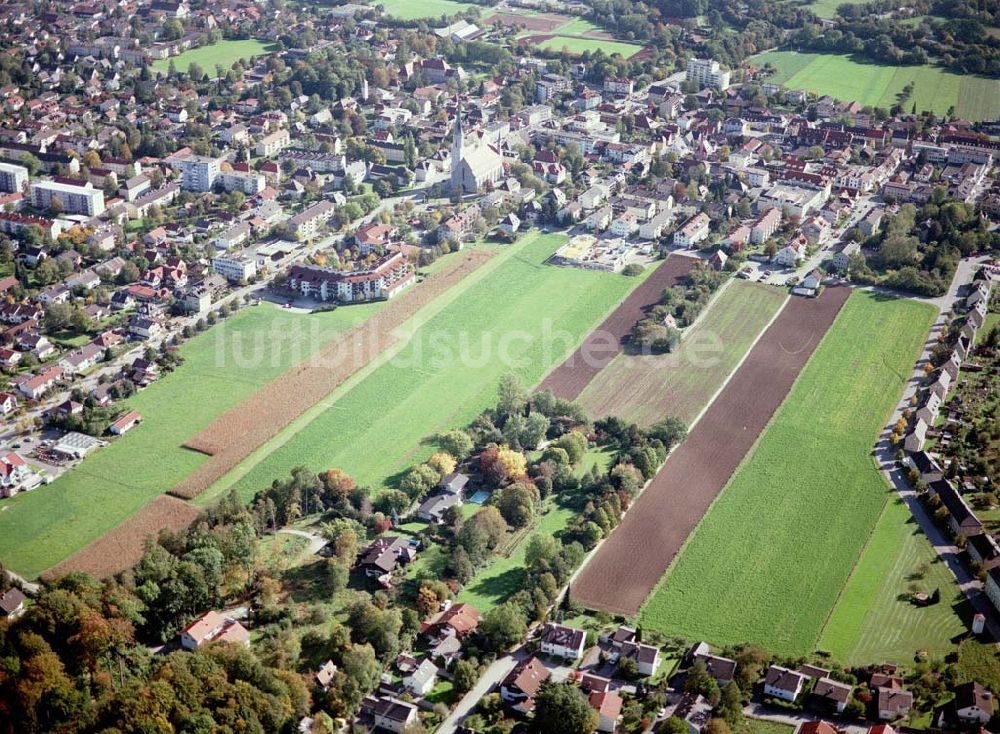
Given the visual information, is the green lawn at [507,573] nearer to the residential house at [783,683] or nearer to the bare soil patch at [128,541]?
the residential house at [783,683]

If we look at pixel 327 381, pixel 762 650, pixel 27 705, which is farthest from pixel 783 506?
pixel 27 705

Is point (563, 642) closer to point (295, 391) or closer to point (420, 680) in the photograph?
point (420, 680)

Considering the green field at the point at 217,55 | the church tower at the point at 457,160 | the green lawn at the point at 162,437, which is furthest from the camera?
the green field at the point at 217,55

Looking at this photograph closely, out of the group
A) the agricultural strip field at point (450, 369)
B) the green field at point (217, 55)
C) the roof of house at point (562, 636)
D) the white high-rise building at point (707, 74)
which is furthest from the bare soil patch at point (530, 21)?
the roof of house at point (562, 636)

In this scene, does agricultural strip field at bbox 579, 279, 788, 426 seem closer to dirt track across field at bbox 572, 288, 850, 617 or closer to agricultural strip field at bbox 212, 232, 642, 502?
dirt track across field at bbox 572, 288, 850, 617

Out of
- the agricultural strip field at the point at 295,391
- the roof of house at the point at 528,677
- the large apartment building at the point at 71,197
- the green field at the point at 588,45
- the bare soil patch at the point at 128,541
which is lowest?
the bare soil patch at the point at 128,541

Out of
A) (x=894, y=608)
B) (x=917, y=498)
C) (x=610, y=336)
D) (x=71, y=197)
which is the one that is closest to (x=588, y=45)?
(x=71, y=197)
